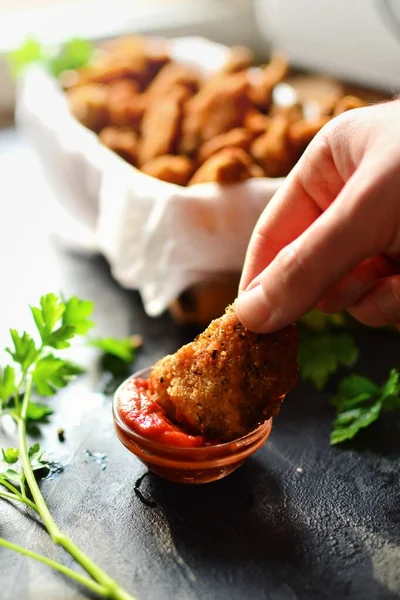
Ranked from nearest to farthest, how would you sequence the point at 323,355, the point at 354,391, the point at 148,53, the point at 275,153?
the point at 354,391
the point at 323,355
the point at 275,153
the point at 148,53

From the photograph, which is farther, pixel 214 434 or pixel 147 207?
pixel 147 207

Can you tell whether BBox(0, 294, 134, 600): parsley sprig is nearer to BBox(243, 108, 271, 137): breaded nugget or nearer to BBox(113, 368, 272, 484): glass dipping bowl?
BBox(113, 368, 272, 484): glass dipping bowl

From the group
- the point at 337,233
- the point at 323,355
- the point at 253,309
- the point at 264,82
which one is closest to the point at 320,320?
the point at 323,355

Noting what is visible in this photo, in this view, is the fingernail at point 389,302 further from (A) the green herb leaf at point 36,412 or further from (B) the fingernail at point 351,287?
(A) the green herb leaf at point 36,412

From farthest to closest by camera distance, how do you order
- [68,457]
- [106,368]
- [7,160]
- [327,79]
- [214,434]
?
[7,160] → [327,79] → [106,368] → [68,457] → [214,434]

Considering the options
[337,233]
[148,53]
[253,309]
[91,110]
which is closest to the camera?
[337,233]

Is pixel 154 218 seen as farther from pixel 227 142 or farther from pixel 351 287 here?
pixel 351 287

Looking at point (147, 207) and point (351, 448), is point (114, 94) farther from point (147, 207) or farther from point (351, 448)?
point (351, 448)

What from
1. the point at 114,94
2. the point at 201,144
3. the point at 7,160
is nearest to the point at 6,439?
the point at 201,144
